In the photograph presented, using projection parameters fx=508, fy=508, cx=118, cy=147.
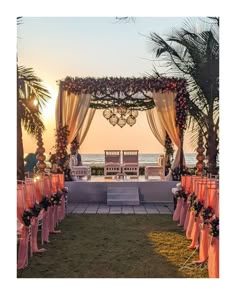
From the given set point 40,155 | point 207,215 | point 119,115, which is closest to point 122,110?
point 119,115

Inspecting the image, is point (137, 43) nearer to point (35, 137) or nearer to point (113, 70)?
point (113, 70)

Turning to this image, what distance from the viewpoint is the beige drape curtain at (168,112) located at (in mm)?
10445

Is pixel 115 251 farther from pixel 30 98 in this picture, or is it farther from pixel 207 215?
pixel 30 98

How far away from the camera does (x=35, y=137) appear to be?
9.20 m

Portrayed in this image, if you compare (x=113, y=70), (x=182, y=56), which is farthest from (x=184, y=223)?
(x=113, y=70)

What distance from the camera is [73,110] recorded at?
1037 centimetres

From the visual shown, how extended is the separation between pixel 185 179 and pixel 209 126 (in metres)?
1.47

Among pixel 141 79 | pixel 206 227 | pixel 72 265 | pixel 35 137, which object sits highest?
pixel 141 79

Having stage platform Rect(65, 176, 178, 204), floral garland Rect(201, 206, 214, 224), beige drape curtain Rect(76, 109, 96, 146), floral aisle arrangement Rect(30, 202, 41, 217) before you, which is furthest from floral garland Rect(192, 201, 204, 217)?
beige drape curtain Rect(76, 109, 96, 146)

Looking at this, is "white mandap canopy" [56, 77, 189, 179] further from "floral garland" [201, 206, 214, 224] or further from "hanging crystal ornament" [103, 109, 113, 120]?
"floral garland" [201, 206, 214, 224]

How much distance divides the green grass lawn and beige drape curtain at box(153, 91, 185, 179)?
2773 millimetres

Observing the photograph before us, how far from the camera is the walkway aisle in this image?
8852 millimetres

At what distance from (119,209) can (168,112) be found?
246cm

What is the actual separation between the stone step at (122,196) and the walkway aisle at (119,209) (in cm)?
17
